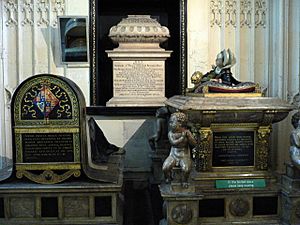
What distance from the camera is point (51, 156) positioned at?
3.53 metres

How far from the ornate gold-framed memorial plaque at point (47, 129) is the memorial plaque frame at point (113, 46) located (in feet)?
5.94

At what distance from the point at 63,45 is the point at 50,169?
7.50 ft

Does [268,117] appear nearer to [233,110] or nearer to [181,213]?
[233,110]

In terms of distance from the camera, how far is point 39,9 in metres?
5.42

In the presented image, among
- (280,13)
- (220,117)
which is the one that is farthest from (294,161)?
(280,13)

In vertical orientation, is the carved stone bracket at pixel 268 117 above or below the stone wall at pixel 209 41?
below

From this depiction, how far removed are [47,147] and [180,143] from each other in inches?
43.3

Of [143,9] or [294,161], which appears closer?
[294,161]

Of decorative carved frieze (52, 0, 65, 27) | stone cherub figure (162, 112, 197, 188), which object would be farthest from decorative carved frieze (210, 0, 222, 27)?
stone cherub figure (162, 112, 197, 188)

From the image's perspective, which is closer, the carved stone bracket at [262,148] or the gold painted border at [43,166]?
the gold painted border at [43,166]

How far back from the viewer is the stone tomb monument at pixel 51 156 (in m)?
3.46

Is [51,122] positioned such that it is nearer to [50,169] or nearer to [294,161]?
[50,169]

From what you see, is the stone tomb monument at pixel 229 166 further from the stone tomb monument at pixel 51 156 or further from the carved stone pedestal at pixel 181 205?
the stone tomb monument at pixel 51 156

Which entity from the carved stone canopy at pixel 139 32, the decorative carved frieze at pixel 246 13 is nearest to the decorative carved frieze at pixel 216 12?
the decorative carved frieze at pixel 246 13
